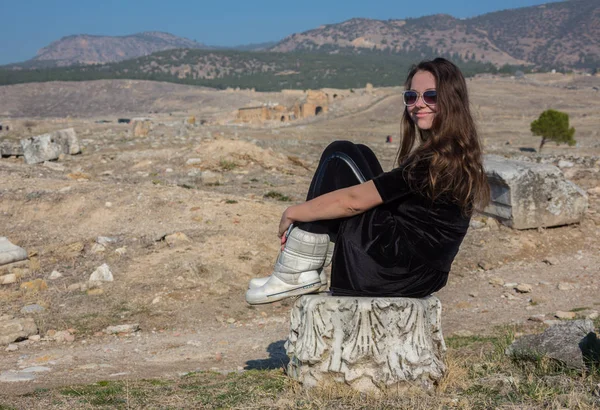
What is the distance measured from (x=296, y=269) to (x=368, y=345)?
570 mm

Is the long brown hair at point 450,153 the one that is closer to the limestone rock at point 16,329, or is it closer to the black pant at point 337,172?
the black pant at point 337,172

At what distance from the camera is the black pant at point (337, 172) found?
3.50 m

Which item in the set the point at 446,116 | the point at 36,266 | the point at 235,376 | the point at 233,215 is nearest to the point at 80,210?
the point at 36,266

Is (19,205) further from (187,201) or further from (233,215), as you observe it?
(233,215)

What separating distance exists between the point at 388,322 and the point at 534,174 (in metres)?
6.80

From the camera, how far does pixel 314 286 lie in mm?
3676

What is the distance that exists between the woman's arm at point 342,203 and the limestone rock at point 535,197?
263 inches

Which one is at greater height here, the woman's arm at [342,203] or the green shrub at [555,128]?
the woman's arm at [342,203]

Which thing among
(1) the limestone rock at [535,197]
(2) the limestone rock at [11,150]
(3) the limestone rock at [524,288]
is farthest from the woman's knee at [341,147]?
(2) the limestone rock at [11,150]

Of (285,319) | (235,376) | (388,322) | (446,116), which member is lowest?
(285,319)

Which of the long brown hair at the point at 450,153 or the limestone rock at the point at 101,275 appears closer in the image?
the long brown hair at the point at 450,153

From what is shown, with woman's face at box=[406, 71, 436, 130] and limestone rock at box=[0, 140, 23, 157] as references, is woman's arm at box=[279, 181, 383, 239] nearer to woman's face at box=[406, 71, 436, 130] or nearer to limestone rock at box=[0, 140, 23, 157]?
woman's face at box=[406, 71, 436, 130]

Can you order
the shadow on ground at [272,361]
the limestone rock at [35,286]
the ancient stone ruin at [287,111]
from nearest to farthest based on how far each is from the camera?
the shadow on ground at [272,361]
the limestone rock at [35,286]
the ancient stone ruin at [287,111]

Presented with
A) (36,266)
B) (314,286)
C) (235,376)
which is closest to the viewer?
(314,286)
